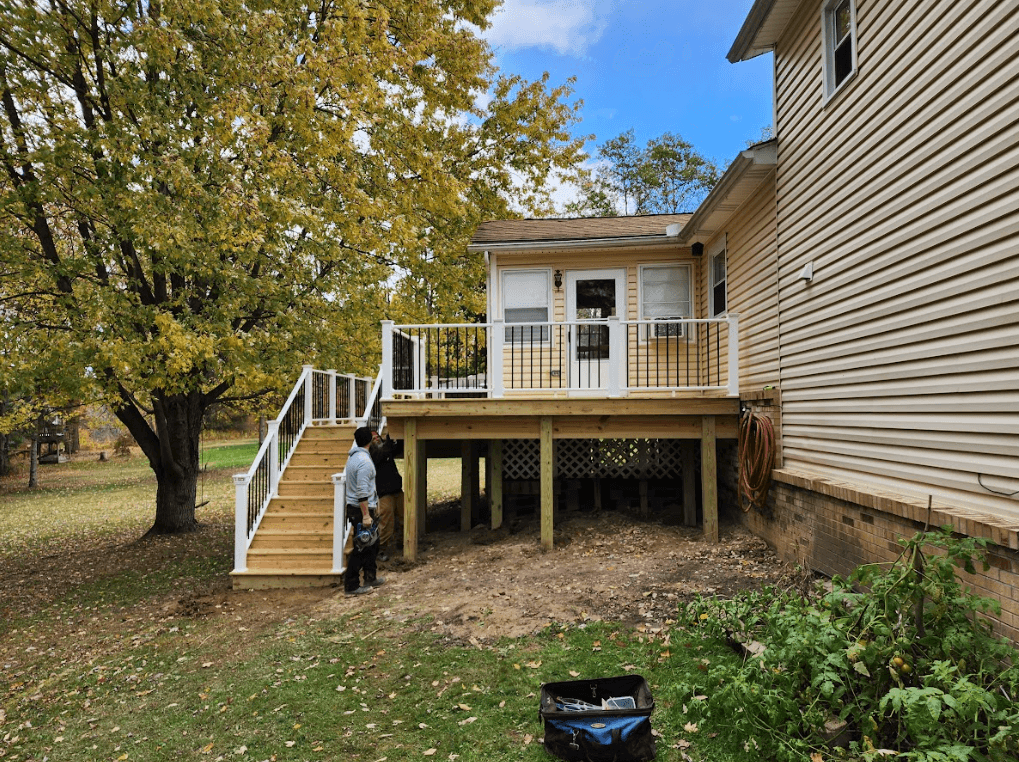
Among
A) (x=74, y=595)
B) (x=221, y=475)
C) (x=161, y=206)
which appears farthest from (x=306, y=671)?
(x=221, y=475)

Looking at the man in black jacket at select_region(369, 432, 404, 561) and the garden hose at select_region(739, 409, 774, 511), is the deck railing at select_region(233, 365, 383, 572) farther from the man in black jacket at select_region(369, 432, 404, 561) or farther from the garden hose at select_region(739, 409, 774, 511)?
the garden hose at select_region(739, 409, 774, 511)

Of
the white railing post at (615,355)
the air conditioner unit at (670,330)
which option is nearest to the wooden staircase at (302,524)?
the white railing post at (615,355)

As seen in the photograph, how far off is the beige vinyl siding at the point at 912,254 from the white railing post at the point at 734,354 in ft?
4.16

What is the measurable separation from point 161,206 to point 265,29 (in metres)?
3.01

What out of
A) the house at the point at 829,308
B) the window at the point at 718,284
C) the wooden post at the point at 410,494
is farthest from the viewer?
the window at the point at 718,284

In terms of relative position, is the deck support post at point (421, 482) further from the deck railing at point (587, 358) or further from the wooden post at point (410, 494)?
the deck railing at point (587, 358)

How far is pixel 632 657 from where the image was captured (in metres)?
5.02

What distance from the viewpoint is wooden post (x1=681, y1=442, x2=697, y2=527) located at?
9539mm

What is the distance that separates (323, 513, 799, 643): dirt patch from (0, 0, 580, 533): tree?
3.82 metres

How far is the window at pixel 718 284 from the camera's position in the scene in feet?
32.4

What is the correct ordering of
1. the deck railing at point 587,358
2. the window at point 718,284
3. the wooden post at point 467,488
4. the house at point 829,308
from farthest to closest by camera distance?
the wooden post at point 467,488, the window at point 718,284, the deck railing at point 587,358, the house at point 829,308

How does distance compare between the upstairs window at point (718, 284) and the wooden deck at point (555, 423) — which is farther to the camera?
the upstairs window at point (718, 284)

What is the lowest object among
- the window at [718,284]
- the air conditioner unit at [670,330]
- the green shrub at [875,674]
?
the green shrub at [875,674]

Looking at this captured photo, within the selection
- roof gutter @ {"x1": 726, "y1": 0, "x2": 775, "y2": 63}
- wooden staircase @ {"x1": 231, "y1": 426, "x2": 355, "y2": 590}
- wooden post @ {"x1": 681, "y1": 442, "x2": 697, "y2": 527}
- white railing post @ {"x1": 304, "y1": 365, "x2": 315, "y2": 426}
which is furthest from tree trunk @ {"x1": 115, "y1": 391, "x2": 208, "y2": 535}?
roof gutter @ {"x1": 726, "y1": 0, "x2": 775, "y2": 63}
